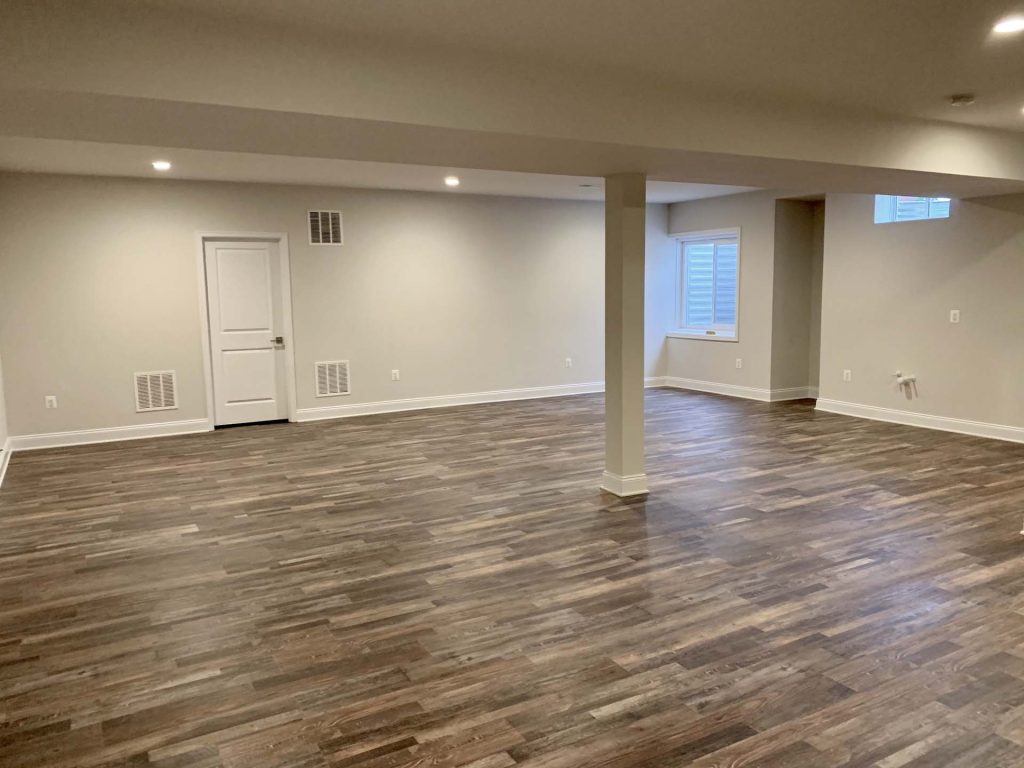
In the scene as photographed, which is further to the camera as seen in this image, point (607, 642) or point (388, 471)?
point (388, 471)

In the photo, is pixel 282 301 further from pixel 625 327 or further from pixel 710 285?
pixel 710 285

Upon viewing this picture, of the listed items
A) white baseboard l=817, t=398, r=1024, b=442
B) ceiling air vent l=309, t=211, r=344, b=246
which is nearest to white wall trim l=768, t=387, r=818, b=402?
white baseboard l=817, t=398, r=1024, b=442

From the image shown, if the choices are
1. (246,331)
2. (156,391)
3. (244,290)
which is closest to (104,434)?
(156,391)

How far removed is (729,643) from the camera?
2.90 meters

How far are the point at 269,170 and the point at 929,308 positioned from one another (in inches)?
257

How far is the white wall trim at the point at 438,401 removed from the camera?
321 inches

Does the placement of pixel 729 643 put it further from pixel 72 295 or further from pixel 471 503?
pixel 72 295

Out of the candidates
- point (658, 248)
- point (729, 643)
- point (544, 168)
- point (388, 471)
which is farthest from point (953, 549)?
point (658, 248)

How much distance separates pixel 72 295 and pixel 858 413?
8.14 meters

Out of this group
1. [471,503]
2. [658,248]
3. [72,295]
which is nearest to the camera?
[471,503]

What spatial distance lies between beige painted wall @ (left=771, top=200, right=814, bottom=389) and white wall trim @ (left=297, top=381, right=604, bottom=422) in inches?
94.8

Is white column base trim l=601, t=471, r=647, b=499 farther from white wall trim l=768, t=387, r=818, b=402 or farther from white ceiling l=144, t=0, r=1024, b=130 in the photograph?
white wall trim l=768, t=387, r=818, b=402

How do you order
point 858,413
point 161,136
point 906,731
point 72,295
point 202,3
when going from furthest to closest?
point 858,413, point 72,295, point 161,136, point 202,3, point 906,731

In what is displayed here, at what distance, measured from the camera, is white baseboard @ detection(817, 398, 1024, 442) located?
6504 millimetres
